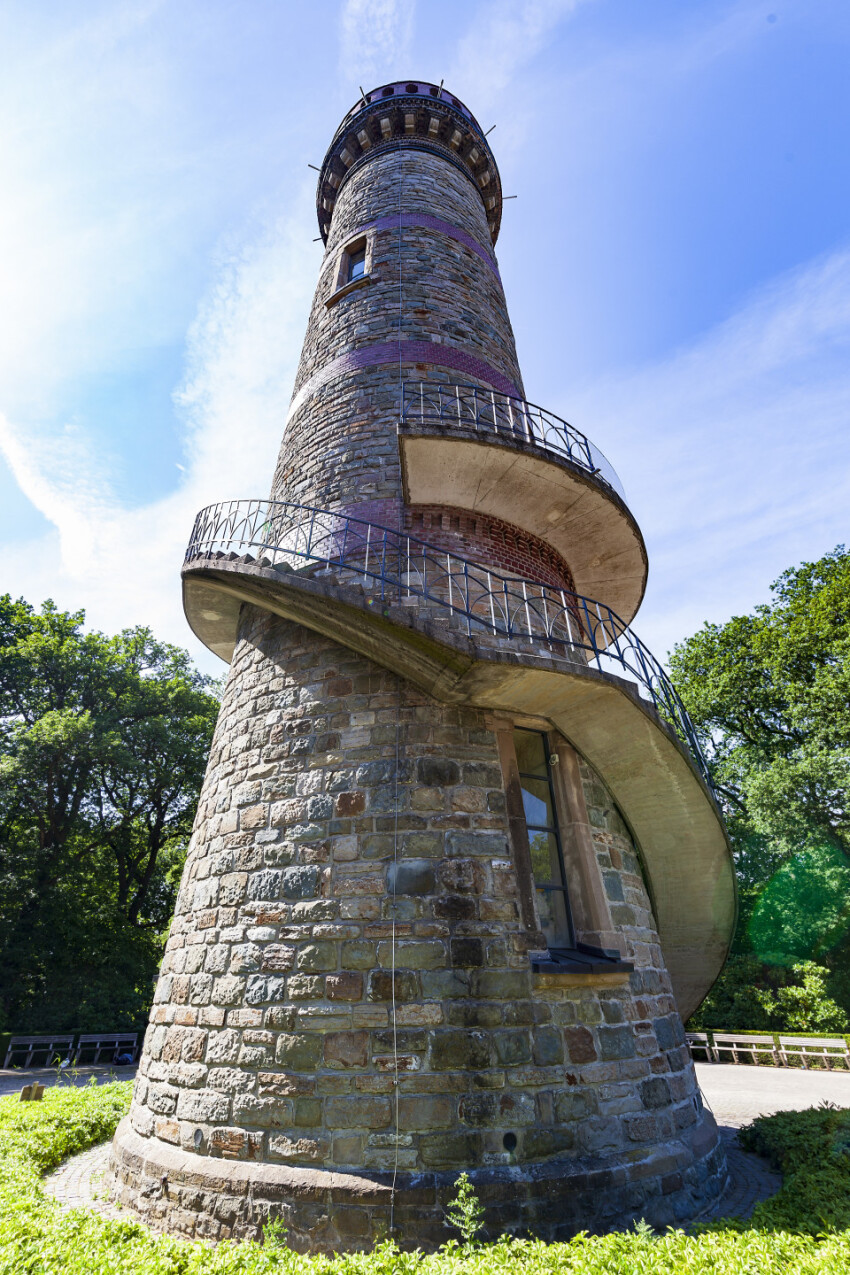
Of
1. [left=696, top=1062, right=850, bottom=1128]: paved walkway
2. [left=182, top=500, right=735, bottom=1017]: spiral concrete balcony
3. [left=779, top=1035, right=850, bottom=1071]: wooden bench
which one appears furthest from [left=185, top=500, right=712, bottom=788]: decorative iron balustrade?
[left=779, top=1035, right=850, bottom=1071]: wooden bench

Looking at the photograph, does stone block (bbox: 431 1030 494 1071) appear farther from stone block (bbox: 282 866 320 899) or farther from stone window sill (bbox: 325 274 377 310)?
stone window sill (bbox: 325 274 377 310)

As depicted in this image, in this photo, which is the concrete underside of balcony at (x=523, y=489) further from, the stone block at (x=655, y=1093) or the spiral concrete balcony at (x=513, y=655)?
the stone block at (x=655, y=1093)

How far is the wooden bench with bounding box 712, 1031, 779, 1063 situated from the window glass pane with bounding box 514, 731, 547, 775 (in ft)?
38.3

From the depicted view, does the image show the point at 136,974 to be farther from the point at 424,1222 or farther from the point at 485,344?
the point at 485,344

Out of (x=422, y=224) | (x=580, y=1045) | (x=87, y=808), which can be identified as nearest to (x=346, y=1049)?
(x=580, y=1045)

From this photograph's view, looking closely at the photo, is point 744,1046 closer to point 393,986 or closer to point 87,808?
point 393,986

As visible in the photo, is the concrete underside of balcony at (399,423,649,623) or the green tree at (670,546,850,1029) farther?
the green tree at (670,546,850,1029)

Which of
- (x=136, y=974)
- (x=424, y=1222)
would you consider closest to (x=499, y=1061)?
(x=424, y=1222)

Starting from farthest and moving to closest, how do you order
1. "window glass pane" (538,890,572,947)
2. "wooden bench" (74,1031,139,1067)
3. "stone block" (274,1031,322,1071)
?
"wooden bench" (74,1031,139,1067)
"window glass pane" (538,890,572,947)
"stone block" (274,1031,322,1071)

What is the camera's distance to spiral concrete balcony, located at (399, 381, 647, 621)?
7.10m

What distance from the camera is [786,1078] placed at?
11.0 metres

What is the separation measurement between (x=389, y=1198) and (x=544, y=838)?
9.19 feet

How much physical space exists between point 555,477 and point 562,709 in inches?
123

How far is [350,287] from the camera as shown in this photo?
Result: 32.2 ft
